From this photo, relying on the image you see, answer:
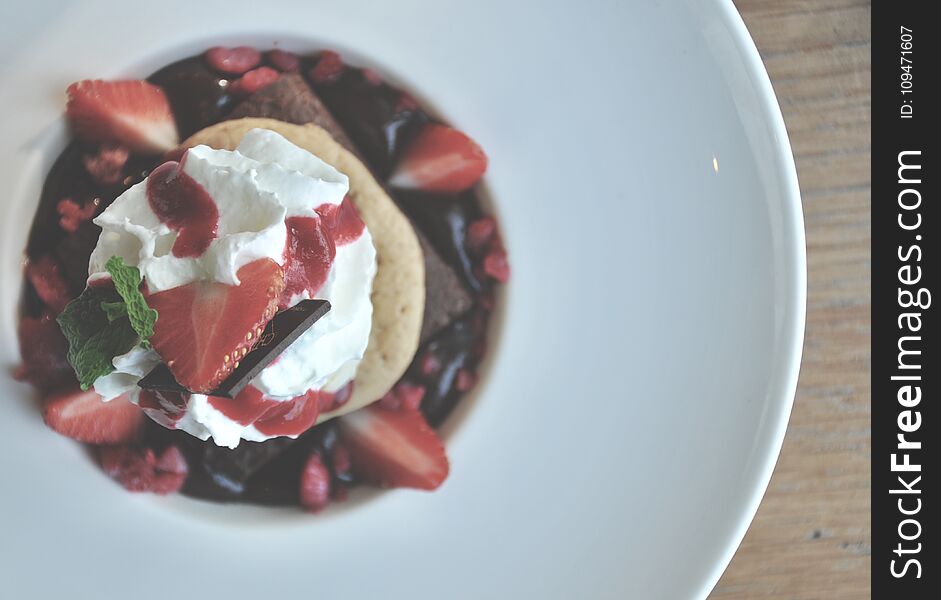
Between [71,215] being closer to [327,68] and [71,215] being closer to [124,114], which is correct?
[124,114]

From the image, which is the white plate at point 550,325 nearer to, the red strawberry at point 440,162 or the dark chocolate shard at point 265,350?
the red strawberry at point 440,162

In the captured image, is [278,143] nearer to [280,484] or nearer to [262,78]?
→ [262,78]

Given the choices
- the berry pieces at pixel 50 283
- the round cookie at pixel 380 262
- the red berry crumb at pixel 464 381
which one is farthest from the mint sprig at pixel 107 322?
the red berry crumb at pixel 464 381

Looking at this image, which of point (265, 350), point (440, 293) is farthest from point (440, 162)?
point (265, 350)

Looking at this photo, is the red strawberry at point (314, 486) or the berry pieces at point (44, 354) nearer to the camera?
the berry pieces at point (44, 354)

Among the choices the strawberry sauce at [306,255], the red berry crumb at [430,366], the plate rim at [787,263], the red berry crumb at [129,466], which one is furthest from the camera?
the red berry crumb at [430,366]

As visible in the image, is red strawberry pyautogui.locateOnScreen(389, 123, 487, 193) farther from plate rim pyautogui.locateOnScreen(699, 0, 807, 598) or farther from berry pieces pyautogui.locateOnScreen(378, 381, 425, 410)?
plate rim pyautogui.locateOnScreen(699, 0, 807, 598)
